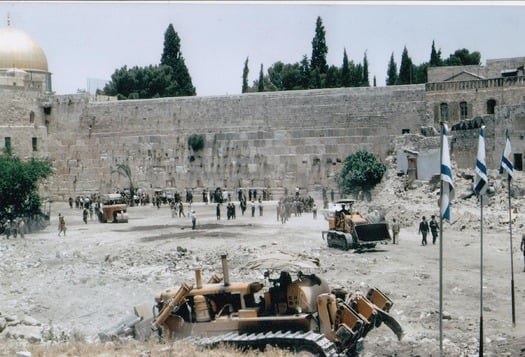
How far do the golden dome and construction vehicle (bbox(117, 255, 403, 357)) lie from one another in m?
36.3

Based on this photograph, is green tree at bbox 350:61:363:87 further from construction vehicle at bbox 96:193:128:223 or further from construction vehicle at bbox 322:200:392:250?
construction vehicle at bbox 322:200:392:250

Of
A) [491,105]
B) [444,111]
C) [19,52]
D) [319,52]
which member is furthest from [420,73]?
[19,52]

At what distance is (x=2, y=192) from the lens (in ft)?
99.5

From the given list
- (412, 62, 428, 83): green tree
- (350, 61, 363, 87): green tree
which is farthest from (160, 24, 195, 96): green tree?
(412, 62, 428, 83): green tree

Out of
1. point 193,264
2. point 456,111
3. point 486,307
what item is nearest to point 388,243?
point 193,264

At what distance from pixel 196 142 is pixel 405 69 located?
43.1ft

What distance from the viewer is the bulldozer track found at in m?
10.9

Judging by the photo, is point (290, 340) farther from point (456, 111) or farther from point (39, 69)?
point (39, 69)

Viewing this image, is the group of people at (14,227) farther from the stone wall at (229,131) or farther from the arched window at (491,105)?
the arched window at (491,105)

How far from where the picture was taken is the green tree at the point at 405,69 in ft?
146

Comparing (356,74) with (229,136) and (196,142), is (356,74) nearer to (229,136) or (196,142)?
(229,136)

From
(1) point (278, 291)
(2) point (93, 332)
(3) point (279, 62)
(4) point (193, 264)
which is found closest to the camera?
(1) point (278, 291)

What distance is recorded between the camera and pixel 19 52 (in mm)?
45844

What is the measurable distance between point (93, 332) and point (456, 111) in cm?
2584
